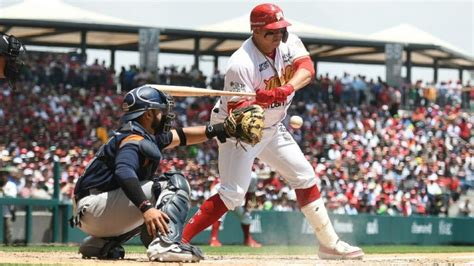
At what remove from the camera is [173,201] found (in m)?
6.61

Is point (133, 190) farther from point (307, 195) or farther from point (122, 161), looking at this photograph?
point (307, 195)

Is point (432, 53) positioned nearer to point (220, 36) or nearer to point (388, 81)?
point (388, 81)

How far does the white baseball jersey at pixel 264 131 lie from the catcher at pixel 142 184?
2.42 feet

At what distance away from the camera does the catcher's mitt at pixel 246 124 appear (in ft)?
22.7

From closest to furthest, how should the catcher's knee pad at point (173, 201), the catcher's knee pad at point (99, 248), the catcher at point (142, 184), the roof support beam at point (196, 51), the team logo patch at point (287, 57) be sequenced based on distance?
1. the catcher at point (142, 184)
2. the catcher's knee pad at point (173, 201)
3. the catcher's knee pad at point (99, 248)
4. the team logo patch at point (287, 57)
5. the roof support beam at point (196, 51)

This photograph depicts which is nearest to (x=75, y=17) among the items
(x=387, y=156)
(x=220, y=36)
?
(x=220, y=36)

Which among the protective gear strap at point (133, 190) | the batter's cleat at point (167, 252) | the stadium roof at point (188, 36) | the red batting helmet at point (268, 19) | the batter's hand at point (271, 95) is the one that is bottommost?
the batter's cleat at point (167, 252)

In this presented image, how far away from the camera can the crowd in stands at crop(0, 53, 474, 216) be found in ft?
65.8

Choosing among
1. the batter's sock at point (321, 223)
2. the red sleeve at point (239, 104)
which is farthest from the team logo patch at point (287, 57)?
the batter's sock at point (321, 223)

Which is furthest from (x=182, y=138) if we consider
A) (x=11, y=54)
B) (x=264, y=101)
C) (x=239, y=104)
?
(x=11, y=54)

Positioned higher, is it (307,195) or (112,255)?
(307,195)

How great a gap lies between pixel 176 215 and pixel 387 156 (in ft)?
61.3

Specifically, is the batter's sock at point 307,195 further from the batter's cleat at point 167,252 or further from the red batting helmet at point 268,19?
the batter's cleat at point 167,252

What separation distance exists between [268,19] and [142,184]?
191cm
